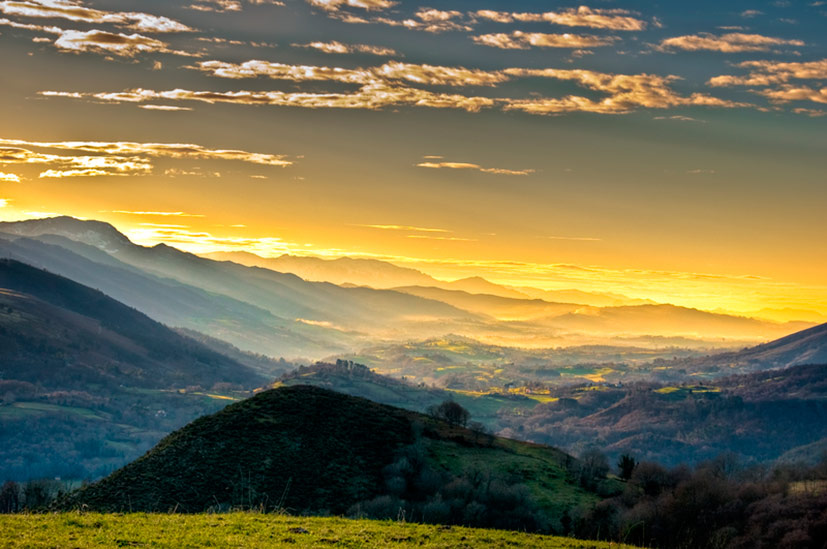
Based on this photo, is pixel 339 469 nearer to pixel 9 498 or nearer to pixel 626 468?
pixel 626 468

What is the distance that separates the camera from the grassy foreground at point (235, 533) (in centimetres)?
3005

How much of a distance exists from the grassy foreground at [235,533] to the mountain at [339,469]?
1171 inches

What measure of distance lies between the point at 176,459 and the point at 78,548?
227 feet

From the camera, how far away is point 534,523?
3211 inches

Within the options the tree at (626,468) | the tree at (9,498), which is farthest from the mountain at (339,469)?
the tree at (9,498)

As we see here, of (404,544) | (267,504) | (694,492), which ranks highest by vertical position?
(404,544)

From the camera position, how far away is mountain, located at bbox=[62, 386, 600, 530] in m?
80.6

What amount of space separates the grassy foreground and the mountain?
1171 inches

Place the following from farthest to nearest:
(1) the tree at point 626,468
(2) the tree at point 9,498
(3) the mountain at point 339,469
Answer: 1. (2) the tree at point 9,498
2. (1) the tree at point 626,468
3. (3) the mountain at point 339,469

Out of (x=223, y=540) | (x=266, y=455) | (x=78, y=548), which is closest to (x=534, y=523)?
(x=266, y=455)

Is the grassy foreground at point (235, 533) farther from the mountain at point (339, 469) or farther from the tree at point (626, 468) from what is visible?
the tree at point (626, 468)

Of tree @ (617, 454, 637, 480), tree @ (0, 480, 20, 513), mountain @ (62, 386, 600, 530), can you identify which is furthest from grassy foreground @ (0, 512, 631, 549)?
tree @ (0, 480, 20, 513)

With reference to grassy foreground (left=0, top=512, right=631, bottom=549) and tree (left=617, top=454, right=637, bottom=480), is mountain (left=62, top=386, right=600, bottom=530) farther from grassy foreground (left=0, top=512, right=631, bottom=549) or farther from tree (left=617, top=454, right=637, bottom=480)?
grassy foreground (left=0, top=512, right=631, bottom=549)

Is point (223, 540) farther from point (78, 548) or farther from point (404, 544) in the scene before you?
point (404, 544)
